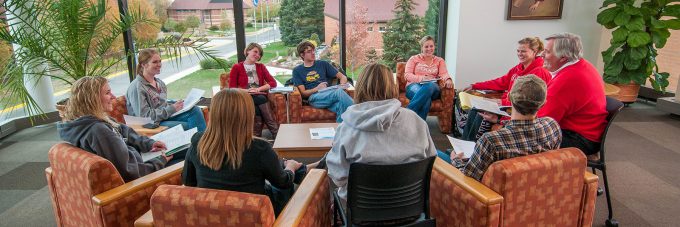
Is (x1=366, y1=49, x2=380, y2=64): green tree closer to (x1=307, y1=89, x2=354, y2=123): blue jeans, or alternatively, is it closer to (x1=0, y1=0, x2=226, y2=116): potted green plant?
(x1=307, y1=89, x2=354, y2=123): blue jeans

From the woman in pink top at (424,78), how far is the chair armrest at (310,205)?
2.52 metres

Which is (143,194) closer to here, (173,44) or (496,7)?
(173,44)

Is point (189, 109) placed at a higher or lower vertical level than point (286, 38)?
lower

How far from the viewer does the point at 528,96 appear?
1.95m

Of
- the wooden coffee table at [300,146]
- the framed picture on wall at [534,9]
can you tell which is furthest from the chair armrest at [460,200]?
the framed picture on wall at [534,9]

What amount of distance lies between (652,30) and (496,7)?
75.0 inches

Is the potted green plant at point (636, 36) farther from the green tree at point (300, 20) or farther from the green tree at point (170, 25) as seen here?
the green tree at point (170, 25)

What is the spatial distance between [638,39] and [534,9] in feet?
4.11

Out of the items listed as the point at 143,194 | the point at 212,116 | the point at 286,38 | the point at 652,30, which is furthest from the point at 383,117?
the point at 652,30

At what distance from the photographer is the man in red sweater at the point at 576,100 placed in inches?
104

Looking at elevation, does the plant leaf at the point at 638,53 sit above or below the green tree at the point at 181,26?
below

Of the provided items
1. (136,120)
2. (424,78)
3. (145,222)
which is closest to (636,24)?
(424,78)

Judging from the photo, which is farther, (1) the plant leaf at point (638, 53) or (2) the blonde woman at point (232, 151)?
(1) the plant leaf at point (638, 53)

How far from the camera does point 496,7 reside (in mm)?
5590
